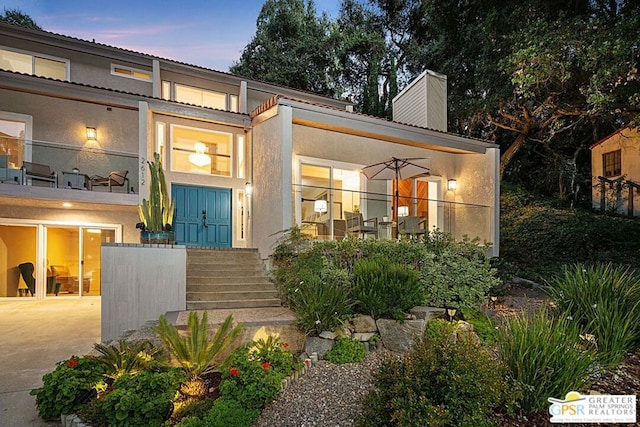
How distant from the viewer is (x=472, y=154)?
12.6 m

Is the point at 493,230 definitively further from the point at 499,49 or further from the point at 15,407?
the point at 15,407

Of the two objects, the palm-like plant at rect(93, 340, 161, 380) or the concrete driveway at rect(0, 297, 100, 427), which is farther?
the palm-like plant at rect(93, 340, 161, 380)

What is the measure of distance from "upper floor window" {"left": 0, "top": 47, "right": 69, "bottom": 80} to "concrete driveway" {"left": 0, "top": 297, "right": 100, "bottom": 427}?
694 cm

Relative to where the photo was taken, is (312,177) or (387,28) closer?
(312,177)

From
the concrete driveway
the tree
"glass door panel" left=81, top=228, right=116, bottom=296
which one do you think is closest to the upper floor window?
"glass door panel" left=81, top=228, right=116, bottom=296

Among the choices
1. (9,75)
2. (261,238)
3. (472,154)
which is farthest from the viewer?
(472,154)

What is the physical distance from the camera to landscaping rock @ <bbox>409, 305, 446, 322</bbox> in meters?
6.06

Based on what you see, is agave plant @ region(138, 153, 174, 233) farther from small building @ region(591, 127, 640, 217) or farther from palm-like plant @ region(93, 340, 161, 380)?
small building @ region(591, 127, 640, 217)

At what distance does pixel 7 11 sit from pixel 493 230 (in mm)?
26908

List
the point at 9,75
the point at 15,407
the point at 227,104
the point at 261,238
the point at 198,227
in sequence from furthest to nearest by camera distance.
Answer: the point at 227,104
the point at 198,227
the point at 261,238
the point at 9,75
the point at 15,407

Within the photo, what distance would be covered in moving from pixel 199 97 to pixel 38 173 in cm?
594

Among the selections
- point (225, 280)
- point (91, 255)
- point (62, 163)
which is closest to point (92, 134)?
point (62, 163)

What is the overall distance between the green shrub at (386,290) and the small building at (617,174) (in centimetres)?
1502

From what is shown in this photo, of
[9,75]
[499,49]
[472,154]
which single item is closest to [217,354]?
[9,75]
